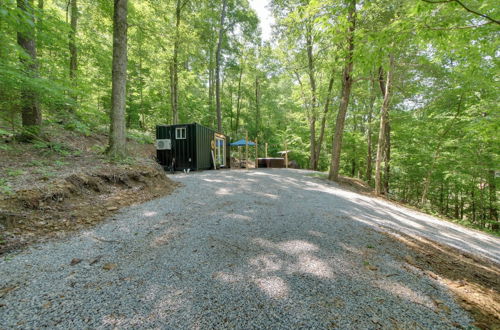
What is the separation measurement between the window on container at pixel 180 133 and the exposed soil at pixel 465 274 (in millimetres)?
8409

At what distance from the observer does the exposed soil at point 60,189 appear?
2250mm

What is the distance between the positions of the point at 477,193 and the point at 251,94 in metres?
18.9

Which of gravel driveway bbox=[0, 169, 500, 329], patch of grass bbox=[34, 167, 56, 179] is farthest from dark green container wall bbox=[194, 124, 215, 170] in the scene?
gravel driveway bbox=[0, 169, 500, 329]

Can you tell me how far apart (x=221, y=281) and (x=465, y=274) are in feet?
7.87

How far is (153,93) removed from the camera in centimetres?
1380

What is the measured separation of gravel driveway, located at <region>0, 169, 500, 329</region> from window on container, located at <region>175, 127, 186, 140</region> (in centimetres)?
685

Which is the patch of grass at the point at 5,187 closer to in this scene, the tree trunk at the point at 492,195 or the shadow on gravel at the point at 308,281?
the shadow on gravel at the point at 308,281

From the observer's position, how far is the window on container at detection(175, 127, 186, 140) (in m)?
9.02

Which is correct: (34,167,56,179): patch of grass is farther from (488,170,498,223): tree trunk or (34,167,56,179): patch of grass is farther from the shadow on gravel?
(488,170,498,223): tree trunk

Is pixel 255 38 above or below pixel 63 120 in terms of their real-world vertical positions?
above

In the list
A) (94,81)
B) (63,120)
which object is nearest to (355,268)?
(63,120)

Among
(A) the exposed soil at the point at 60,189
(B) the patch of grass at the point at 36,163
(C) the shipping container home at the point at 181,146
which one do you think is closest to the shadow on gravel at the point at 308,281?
(A) the exposed soil at the point at 60,189

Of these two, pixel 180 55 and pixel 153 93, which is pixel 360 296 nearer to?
pixel 180 55

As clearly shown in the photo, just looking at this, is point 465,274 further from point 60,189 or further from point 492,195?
point 492,195
